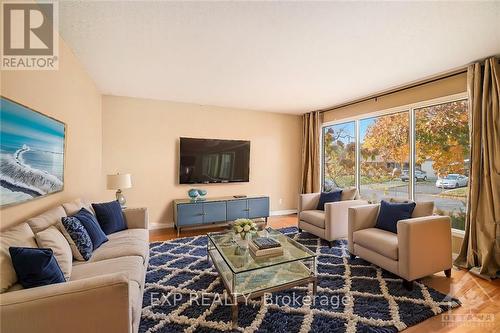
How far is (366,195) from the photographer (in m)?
4.28

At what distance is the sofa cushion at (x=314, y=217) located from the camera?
136 inches

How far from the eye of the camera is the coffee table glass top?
2.01m

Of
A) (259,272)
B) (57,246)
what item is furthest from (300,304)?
(57,246)

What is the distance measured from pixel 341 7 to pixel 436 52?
4.94 ft

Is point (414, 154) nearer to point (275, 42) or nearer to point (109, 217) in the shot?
point (275, 42)

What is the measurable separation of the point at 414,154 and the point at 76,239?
14.5ft

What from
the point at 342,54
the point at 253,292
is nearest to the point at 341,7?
the point at 342,54

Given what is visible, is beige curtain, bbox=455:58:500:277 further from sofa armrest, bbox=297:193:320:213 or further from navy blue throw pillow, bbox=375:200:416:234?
sofa armrest, bbox=297:193:320:213

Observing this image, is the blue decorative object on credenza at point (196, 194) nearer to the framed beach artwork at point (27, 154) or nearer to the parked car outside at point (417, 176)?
the framed beach artwork at point (27, 154)

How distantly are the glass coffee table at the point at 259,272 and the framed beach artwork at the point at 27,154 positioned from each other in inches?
65.8

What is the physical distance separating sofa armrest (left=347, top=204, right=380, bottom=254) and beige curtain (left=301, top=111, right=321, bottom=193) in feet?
7.11

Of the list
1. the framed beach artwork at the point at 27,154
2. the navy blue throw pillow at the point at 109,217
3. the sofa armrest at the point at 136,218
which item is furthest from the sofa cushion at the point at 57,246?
the sofa armrest at the point at 136,218

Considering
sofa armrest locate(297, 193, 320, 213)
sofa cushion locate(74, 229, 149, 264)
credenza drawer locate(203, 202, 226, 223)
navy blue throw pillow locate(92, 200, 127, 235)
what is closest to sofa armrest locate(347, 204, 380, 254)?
sofa armrest locate(297, 193, 320, 213)

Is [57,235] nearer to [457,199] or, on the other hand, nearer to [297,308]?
[297,308]
